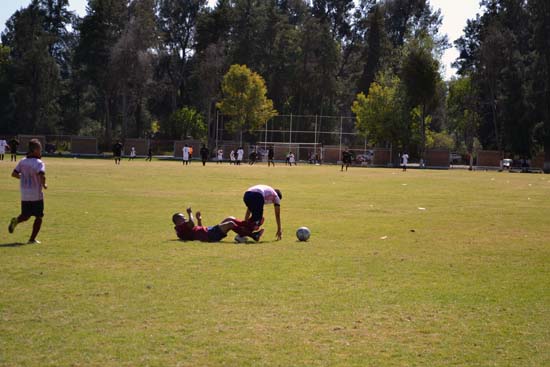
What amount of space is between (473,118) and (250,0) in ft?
122

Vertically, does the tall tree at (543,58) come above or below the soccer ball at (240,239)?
above

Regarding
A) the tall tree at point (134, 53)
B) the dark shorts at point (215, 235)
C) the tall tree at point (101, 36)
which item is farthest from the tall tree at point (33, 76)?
the dark shorts at point (215, 235)

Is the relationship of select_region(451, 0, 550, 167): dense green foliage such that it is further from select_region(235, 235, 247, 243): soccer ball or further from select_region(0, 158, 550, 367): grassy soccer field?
select_region(235, 235, 247, 243): soccer ball

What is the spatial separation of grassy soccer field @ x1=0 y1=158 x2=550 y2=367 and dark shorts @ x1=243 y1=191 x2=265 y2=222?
2.04ft

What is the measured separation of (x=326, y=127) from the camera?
103438 mm

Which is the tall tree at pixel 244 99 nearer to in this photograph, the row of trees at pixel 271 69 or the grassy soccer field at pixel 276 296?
the row of trees at pixel 271 69

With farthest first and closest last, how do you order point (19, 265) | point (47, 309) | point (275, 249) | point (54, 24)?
point (54, 24) < point (275, 249) < point (19, 265) < point (47, 309)

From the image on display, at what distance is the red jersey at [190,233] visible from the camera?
14.8 m

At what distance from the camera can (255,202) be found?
14.8m

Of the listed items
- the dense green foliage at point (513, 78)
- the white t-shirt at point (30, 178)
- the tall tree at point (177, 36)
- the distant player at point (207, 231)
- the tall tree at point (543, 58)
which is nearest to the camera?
the white t-shirt at point (30, 178)

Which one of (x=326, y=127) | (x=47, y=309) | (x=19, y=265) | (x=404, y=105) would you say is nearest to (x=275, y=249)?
(x=19, y=265)

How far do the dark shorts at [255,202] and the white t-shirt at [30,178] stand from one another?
4.19m

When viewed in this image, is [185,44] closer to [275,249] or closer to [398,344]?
[275,249]

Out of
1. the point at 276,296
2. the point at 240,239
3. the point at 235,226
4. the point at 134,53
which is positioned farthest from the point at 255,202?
the point at 134,53
